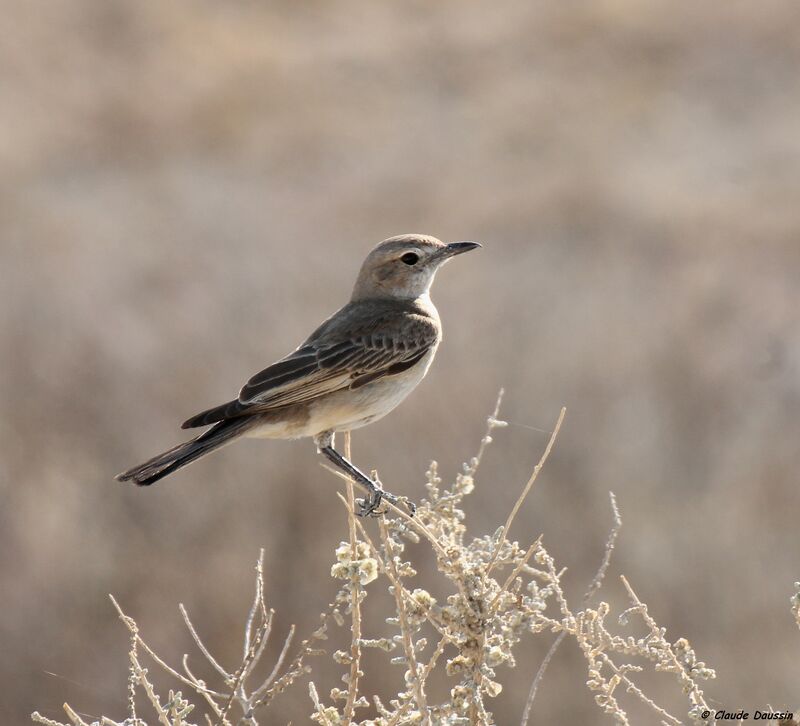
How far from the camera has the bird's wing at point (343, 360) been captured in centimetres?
612

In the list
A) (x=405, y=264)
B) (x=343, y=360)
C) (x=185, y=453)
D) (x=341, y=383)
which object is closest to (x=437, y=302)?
(x=405, y=264)

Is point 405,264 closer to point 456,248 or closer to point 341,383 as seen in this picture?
point 456,248

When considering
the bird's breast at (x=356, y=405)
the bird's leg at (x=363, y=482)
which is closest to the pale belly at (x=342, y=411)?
the bird's breast at (x=356, y=405)

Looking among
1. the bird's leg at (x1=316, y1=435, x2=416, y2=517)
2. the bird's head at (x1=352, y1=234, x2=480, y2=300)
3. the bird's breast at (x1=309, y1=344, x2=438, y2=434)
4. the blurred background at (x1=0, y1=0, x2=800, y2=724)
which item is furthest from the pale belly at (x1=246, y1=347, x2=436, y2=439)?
the blurred background at (x1=0, y1=0, x2=800, y2=724)

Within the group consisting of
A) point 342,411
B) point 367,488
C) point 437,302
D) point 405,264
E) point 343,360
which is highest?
point 437,302

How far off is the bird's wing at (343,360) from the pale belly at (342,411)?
48mm

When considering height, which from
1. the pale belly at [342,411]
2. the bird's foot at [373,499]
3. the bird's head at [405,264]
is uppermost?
the bird's head at [405,264]

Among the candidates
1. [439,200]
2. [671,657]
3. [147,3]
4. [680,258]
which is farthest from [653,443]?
[147,3]

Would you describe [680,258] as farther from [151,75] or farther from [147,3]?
[147,3]

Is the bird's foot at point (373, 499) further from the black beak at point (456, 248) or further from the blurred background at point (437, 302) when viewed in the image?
the blurred background at point (437, 302)

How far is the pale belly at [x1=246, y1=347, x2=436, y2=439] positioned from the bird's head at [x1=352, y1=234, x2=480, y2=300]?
0.95 metres

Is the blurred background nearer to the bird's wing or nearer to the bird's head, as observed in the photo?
the bird's wing

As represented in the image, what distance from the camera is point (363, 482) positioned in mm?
5875

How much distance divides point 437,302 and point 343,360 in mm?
9949
